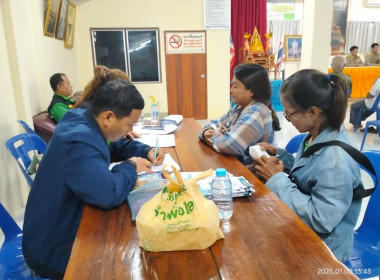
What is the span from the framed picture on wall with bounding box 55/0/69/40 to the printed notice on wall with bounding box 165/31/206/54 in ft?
6.44

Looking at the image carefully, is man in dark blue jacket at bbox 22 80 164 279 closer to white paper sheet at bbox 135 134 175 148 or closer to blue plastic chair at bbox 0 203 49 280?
blue plastic chair at bbox 0 203 49 280

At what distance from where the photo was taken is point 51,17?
3.78 meters

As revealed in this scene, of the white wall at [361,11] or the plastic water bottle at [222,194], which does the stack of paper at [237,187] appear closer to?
the plastic water bottle at [222,194]

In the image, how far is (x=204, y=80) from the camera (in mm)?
6176

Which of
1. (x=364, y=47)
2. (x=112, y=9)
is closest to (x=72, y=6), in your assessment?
(x=112, y=9)

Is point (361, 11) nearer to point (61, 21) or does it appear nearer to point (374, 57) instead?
point (374, 57)

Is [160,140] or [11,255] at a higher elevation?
[160,140]

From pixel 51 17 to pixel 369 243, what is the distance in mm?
3976

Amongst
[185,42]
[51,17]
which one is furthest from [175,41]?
[51,17]

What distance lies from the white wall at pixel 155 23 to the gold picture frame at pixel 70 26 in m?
0.41

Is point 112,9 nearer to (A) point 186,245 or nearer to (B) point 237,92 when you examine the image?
(B) point 237,92

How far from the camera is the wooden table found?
0.75 metres

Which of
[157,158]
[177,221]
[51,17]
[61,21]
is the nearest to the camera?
[177,221]

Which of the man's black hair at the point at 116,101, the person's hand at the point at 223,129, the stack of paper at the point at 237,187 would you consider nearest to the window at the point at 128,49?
the person's hand at the point at 223,129
